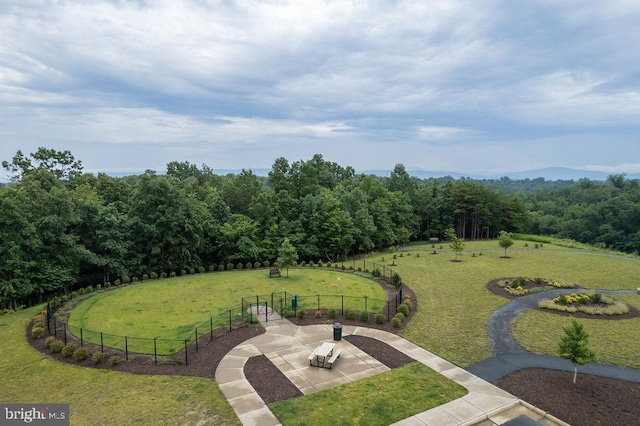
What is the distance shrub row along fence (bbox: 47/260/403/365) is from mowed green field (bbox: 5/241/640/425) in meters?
1.47

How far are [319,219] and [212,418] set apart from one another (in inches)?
1389

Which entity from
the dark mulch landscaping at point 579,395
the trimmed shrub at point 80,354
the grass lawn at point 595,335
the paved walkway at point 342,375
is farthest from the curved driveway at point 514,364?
the trimmed shrub at point 80,354

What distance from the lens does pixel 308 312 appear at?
21.9 metres

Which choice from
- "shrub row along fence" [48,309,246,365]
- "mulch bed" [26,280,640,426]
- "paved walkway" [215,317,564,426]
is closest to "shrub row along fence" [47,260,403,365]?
"shrub row along fence" [48,309,246,365]

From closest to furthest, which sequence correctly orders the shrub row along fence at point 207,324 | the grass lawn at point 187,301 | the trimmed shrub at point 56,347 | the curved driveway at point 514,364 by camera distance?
the curved driveway at point 514,364 < the trimmed shrub at point 56,347 < the shrub row along fence at point 207,324 < the grass lawn at point 187,301

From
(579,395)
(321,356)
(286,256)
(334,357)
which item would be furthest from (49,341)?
(579,395)

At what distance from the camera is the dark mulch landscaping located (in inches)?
452

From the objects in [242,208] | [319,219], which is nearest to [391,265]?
[319,219]

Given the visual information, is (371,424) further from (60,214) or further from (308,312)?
(60,214)

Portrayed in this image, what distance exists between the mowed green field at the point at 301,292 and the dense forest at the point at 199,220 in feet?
16.5

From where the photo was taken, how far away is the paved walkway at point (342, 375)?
11.5 metres

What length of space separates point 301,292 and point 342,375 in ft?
43.7

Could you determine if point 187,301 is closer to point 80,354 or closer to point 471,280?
point 80,354

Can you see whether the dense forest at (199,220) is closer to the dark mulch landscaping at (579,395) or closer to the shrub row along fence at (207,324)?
the shrub row along fence at (207,324)
